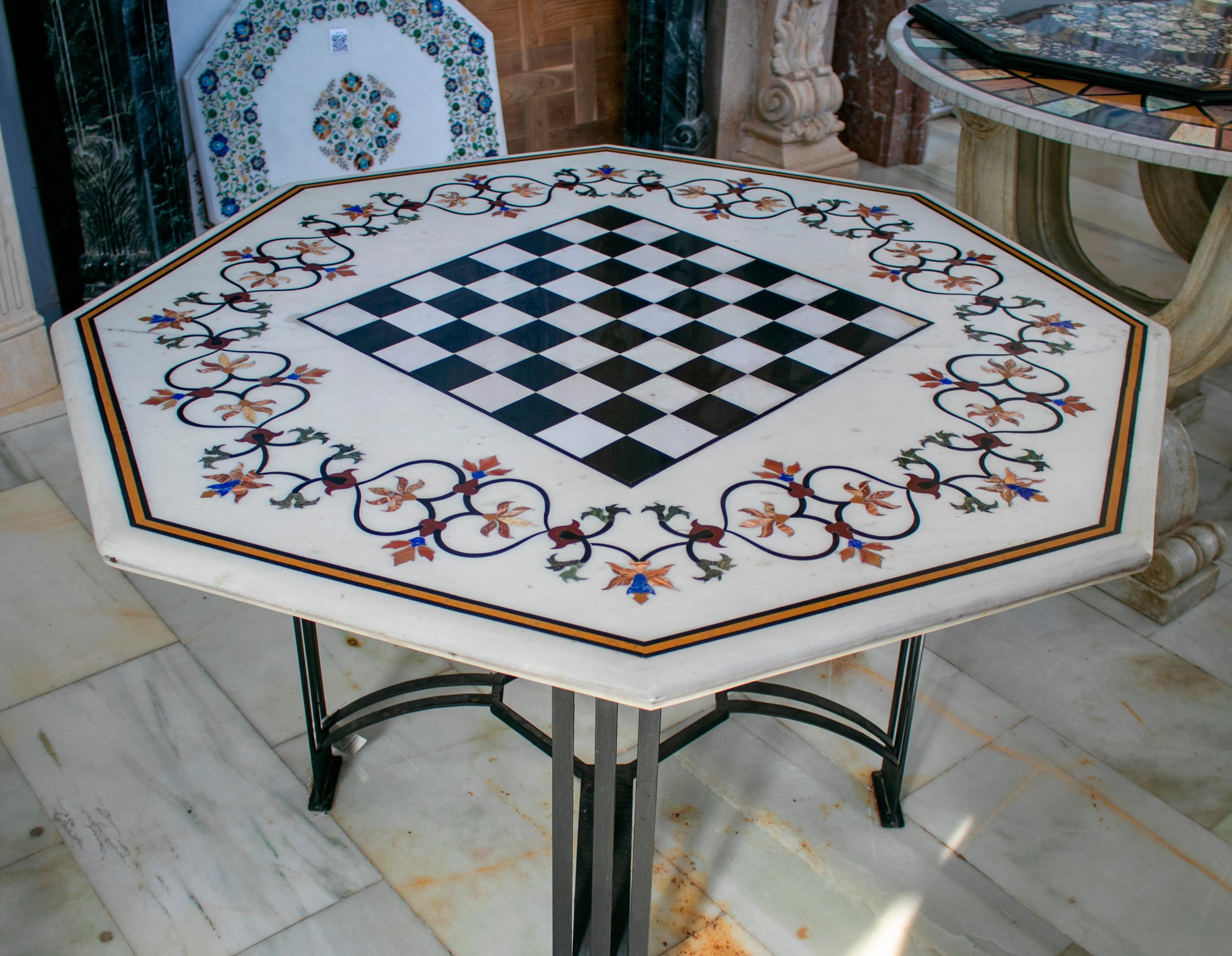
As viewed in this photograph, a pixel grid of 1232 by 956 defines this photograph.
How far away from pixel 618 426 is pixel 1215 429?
2.25 m

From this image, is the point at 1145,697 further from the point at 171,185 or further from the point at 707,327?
the point at 171,185

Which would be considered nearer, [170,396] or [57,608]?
[170,396]

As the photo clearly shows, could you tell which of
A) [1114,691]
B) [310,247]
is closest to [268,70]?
[310,247]

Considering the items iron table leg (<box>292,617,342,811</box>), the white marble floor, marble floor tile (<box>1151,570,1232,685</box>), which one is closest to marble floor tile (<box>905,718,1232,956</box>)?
the white marble floor

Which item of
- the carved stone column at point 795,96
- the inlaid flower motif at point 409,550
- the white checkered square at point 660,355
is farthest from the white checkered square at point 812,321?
the carved stone column at point 795,96

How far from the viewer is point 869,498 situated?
1.33 metres

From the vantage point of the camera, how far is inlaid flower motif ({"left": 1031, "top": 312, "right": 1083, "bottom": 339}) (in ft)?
5.56

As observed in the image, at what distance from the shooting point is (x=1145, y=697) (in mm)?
2189

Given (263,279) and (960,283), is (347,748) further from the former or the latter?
(960,283)

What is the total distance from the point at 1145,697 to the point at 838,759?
2.12 feet

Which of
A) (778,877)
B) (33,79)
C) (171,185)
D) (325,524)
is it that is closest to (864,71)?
(171,185)

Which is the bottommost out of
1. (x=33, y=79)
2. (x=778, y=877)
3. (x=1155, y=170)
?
(x=778, y=877)

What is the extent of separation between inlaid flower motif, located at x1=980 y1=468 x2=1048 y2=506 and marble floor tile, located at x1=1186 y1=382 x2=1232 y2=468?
69.7 inches

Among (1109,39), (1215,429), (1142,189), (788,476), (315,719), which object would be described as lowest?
(1215,429)
